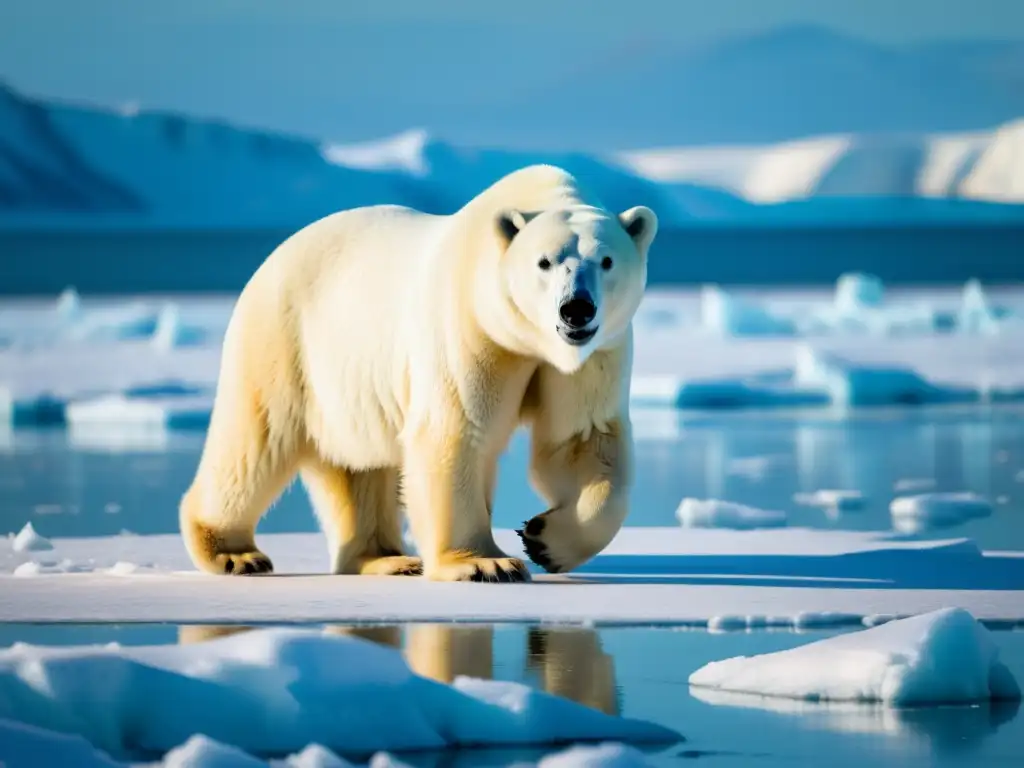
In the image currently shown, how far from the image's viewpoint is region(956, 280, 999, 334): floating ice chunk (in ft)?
61.2

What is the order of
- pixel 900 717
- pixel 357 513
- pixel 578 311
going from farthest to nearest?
pixel 357 513 < pixel 578 311 < pixel 900 717

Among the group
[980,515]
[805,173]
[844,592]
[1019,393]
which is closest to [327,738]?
[844,592]

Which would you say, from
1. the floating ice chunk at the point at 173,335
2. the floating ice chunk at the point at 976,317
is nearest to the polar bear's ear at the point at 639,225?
the floating ice chunk at the point at 173,335

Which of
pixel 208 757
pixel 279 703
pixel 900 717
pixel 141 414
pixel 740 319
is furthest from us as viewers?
pixel 740 319

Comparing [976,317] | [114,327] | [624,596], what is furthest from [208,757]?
[976,317]

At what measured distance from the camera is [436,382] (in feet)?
17.3

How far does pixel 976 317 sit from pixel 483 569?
576 inches

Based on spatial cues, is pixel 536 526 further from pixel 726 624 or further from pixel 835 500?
pixel 835 500

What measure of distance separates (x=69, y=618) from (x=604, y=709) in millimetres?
1620

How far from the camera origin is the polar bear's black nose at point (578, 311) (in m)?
4.83

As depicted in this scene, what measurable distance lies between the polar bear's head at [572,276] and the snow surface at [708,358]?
7541 mm

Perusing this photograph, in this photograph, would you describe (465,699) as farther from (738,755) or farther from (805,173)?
(805,173)

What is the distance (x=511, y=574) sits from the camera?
524cm

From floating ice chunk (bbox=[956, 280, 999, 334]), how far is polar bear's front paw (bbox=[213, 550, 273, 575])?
44.5 feet
